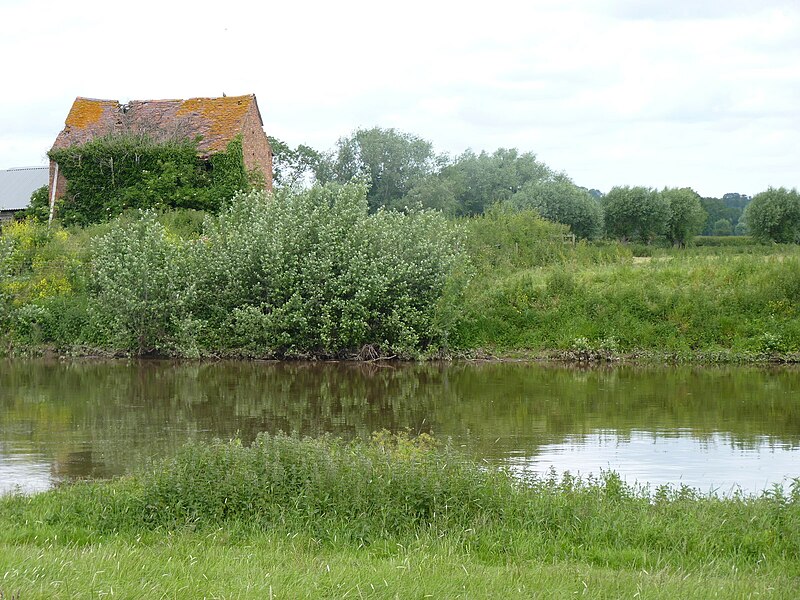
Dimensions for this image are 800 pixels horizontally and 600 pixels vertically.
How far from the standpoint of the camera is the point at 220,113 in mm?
45312

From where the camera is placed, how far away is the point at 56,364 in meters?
28.4

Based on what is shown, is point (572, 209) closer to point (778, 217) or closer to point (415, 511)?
point (778, 217)

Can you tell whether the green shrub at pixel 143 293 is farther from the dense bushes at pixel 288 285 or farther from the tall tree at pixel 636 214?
the tall tree at pixel 636 214

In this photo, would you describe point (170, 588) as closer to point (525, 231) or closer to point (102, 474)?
point (102, 474)

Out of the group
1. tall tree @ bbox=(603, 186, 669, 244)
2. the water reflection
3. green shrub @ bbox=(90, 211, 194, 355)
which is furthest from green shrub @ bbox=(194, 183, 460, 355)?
tall tree @ bbox=(603, 186, 669, 244)

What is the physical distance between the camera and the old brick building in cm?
4394

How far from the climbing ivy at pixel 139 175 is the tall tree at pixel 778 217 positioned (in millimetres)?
34336

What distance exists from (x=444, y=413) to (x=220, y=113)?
3058 cm

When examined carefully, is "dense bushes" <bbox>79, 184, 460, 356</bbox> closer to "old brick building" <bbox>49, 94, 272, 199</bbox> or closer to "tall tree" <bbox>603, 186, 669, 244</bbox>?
"old brick building" <bbox>49, 94, 272, 199</bbox>

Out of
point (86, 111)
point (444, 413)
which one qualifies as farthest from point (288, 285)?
point (86, 111)

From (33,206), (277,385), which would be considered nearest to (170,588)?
(277,385)

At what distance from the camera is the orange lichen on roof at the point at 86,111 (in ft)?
149

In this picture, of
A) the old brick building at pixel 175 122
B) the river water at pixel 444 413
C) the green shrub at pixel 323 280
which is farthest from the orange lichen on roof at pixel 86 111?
the river water at pixel 444 413

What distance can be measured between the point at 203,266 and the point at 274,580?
23767mm
